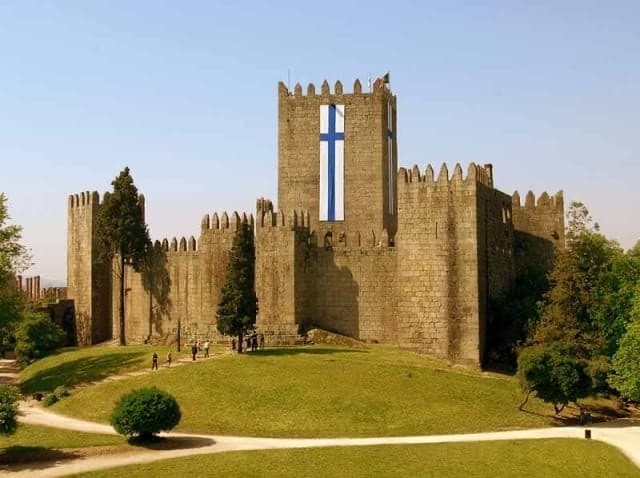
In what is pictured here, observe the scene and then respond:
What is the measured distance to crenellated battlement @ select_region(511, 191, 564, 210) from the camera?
53188 mm

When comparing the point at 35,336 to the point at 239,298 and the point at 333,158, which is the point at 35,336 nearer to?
the point at 239,298

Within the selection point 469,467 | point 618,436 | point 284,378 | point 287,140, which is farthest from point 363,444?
point 287,140

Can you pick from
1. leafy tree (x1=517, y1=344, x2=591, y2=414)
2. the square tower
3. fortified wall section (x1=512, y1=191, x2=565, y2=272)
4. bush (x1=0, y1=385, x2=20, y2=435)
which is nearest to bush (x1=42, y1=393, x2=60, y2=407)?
bush (x1=0, y1=385, x2=20, y2=435)

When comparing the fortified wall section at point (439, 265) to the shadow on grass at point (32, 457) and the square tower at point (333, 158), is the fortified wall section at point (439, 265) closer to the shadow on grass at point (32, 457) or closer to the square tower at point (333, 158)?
the square tower at point (333, 158)

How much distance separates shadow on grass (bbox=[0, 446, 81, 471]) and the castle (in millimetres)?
17942

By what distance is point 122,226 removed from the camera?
5438 cm

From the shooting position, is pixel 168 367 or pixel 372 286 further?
pixel 372 286

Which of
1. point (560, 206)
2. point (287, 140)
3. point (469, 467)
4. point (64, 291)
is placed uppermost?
point (287, 140)

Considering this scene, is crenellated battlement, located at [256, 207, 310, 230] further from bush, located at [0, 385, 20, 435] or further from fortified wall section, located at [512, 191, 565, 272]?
bush, located at [0, 385, 20, 435]

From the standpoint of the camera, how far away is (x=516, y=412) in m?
36.7

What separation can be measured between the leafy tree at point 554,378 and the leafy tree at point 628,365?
8.88ft

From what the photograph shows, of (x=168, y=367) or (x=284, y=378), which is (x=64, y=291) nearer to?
(x=168, y=367)

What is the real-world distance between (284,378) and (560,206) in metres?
23.7

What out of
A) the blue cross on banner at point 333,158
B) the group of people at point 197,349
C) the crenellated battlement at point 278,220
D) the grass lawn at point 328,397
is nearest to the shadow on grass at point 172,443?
the grass lawn at point 328,397
